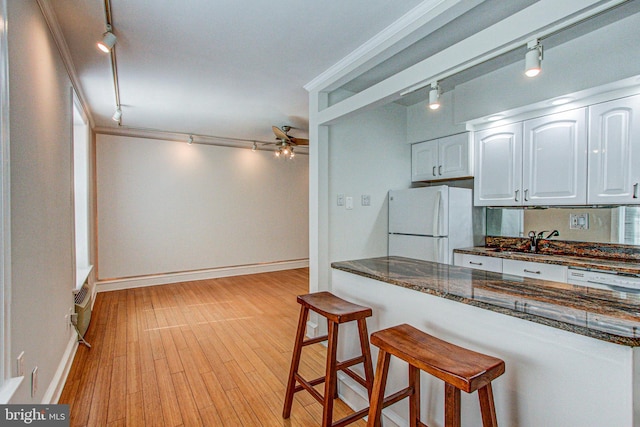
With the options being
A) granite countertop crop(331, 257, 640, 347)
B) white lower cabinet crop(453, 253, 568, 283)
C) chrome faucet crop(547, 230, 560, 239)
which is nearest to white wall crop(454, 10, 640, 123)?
chrome faucet crop(547, 230, 560, 239)

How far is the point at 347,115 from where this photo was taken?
8.44ft

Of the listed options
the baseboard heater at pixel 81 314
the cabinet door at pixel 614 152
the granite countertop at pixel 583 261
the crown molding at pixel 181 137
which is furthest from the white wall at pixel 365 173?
the crown molding at pixel 181 137

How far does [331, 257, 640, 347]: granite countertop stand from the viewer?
3.24 ft

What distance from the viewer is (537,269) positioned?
8.65ft

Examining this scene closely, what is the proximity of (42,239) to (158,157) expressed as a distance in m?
3.55

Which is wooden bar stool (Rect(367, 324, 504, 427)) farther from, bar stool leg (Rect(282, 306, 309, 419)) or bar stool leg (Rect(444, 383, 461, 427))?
bar stool leg (Rect(282, 306, 309, 419))

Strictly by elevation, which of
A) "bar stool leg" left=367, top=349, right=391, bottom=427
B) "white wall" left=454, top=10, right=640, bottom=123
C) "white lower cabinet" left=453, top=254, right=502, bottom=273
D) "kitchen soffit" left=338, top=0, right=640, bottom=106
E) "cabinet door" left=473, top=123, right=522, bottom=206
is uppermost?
"kitchen soffit" left=338, top=0, right=640, bottom=106

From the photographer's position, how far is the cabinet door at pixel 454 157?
10.9 feet

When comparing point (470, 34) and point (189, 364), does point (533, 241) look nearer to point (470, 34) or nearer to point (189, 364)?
point (470, 34)

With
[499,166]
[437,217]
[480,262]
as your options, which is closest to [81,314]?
[437,217]

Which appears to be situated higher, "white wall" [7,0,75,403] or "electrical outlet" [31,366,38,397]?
"white wall" [7,0,75,403]

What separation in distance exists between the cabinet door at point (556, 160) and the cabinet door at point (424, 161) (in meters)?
0.90

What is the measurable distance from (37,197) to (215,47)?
1.55 m

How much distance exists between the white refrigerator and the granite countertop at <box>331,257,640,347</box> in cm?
123
